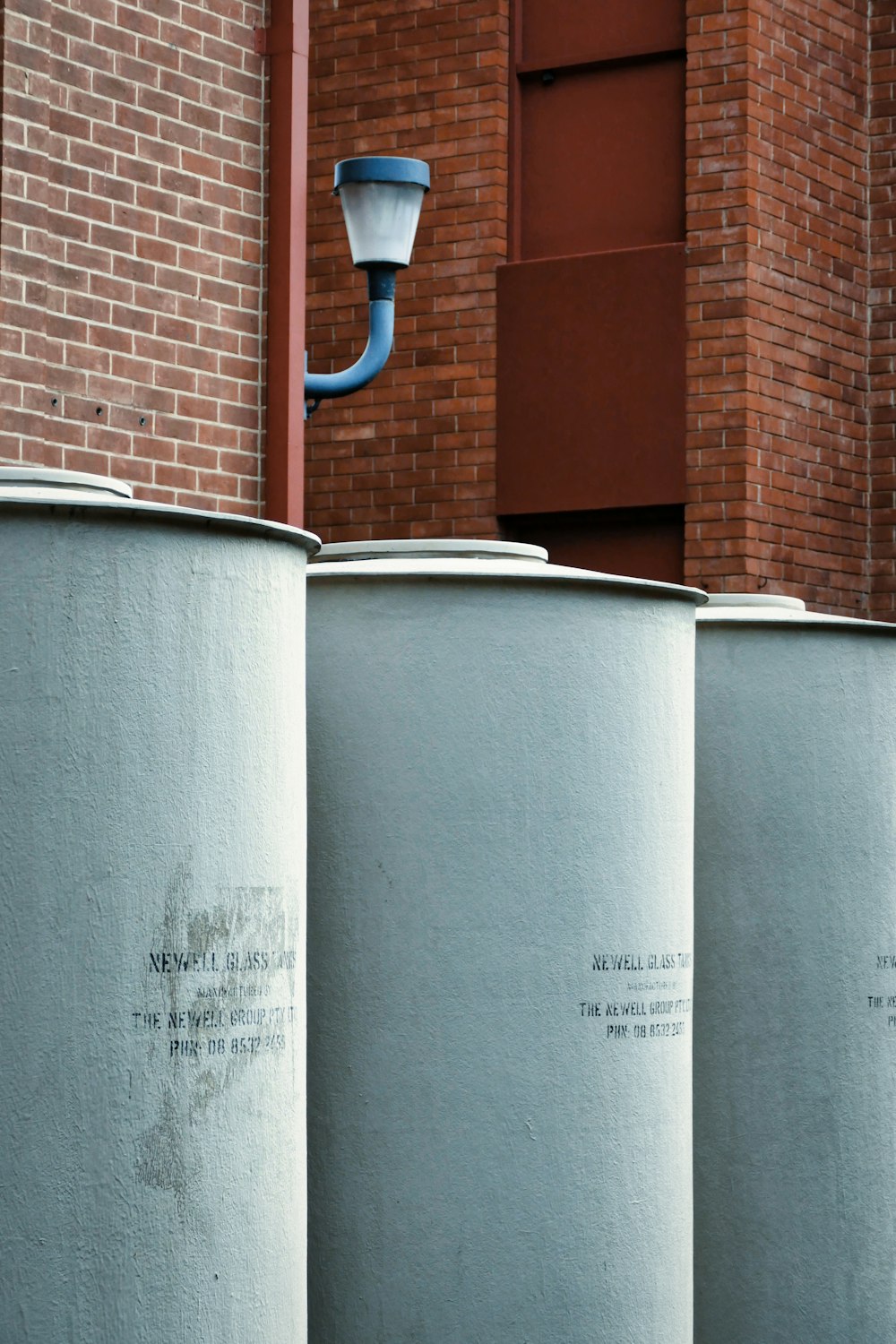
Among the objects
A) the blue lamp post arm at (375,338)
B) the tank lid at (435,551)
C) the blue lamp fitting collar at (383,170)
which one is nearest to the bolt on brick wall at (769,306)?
the blue lamp post arm at (375,338)

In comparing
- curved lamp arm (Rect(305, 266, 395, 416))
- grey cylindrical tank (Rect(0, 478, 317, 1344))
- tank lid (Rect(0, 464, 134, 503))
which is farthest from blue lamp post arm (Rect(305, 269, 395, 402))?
grey cylindrical tank (Rect(0, 478, 317, 1344))

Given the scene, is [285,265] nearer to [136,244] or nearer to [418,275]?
[136,244]

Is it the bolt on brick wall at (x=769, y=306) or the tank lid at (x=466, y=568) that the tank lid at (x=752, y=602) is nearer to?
the tank lid at (x=466, y=568)

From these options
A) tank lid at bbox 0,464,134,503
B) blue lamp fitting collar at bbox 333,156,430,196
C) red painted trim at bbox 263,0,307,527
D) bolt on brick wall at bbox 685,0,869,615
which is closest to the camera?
tank lid at bbox 0,464,134,503

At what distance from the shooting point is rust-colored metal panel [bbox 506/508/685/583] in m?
11.3

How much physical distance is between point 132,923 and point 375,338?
19.4 ft

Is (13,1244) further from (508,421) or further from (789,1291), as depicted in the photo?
(508,421)

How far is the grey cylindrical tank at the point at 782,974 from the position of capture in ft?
18.1

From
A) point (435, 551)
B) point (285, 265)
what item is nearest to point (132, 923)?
point (435, 551)

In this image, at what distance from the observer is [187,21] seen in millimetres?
6980

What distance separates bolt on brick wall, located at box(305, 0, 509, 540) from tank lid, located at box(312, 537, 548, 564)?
22.7ft

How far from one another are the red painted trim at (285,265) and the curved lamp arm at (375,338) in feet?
3.96

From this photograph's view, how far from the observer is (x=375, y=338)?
9047 mm

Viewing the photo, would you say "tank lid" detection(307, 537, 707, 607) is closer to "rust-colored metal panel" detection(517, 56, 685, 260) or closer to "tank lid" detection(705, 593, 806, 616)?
"tank lid" detection(705, 593, 806, 616)
